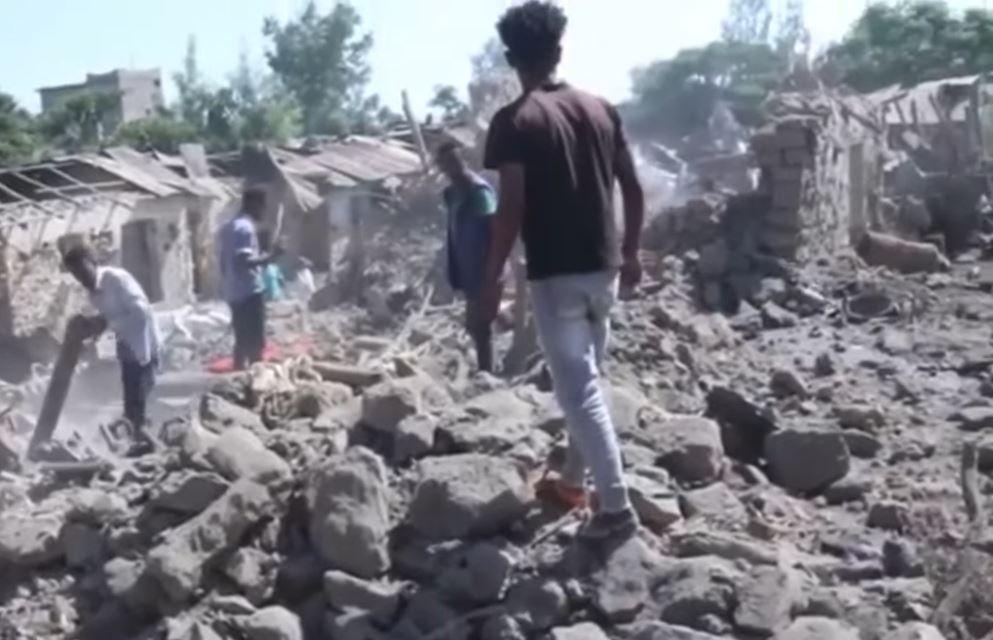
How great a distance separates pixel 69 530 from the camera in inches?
216

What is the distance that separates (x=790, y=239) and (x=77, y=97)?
106ft

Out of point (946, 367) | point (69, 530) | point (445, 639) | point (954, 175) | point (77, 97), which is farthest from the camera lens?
point (77, 97)

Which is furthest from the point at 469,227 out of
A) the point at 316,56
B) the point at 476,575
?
the point at 316,56

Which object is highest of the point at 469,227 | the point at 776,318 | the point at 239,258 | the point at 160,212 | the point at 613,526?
the point at 469,227

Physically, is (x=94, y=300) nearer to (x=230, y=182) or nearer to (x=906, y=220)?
(x=906, y=220)

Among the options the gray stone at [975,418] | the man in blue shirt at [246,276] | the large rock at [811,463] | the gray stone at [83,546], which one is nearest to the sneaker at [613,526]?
the large rock at [811,463]

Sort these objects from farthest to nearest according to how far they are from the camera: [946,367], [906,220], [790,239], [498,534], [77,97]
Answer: [77,97] < [906,220] < [790,239] < [946,367] < [498,534]

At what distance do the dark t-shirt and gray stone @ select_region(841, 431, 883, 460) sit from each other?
1.93m

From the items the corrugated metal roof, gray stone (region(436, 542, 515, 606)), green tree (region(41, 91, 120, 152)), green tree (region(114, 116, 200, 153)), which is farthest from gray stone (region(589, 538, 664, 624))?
green tree (region(41, 91, 120, 152))

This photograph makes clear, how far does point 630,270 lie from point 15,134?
3172 cm

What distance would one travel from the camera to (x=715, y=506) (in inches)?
197

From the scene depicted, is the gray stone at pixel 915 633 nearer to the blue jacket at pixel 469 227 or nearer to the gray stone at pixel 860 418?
the gray stone at pixel 860 418

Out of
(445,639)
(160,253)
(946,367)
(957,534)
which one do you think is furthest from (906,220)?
(160,253)

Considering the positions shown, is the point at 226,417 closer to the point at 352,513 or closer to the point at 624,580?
the point at 352,513
